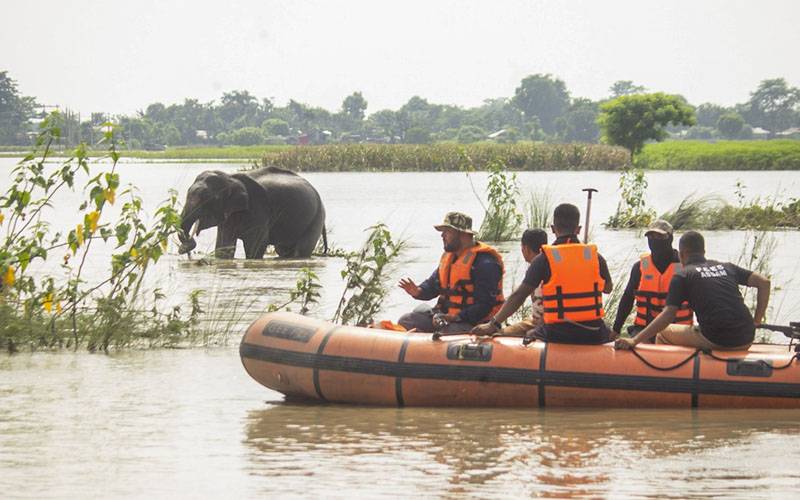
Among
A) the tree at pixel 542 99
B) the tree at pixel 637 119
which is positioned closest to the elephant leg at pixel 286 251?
the tree at pixel 637 119

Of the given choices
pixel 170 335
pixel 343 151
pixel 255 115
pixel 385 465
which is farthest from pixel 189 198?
pixel 255 115

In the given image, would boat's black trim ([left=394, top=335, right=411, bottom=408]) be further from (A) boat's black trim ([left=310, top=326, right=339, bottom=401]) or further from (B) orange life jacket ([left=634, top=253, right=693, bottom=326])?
(B) orange life jacket ([left=634, top=253, right=693, bottom=326])

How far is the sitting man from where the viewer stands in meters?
8.45

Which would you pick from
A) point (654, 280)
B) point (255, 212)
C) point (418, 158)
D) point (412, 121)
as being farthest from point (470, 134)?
point (654, 280)

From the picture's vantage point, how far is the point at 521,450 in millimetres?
7539

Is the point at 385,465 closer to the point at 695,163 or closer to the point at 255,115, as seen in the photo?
the point at 695,163

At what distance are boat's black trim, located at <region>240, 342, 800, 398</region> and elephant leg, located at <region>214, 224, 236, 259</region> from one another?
383 inches

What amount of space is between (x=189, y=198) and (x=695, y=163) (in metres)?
58.5

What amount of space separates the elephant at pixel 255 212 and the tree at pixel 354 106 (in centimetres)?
14773

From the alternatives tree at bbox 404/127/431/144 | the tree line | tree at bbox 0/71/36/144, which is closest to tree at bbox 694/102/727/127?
the tree line

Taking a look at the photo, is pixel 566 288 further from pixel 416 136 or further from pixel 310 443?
pixel 416 136

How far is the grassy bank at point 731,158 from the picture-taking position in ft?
234

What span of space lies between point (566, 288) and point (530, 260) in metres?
0.49

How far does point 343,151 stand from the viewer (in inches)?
2301
